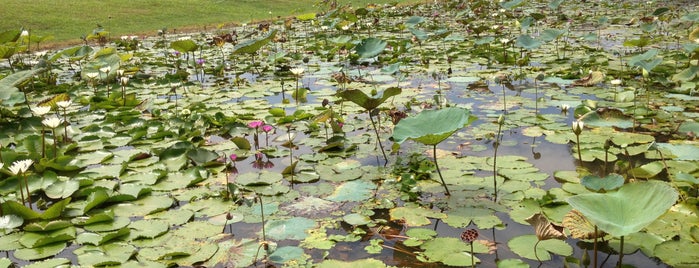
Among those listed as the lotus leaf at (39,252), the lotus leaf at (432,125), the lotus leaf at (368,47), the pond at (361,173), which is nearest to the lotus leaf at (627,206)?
the pond at (361,173)

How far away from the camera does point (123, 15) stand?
1164cm

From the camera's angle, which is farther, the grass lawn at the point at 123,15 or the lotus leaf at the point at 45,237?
the grass lawn at the point at 123,15

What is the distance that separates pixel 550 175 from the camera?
301 centimetres

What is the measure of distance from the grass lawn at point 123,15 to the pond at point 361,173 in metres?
4.58

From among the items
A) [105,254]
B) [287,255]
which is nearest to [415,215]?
[287,255]

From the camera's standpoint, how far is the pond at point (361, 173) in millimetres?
2203

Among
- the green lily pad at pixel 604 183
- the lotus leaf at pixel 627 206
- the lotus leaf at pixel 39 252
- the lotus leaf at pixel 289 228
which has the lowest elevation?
the lotus leaf at pixel 289 228

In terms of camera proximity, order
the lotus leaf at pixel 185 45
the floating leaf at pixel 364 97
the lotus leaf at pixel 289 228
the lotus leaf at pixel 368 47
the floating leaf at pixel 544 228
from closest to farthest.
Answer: the floating leaf at pixel 544 228, the lotus leaf at pixel 289 228, the floating leaf at pixel 364 97, the lotus leaf at pixel 368 47, the lotus leaf at pixel 185 45

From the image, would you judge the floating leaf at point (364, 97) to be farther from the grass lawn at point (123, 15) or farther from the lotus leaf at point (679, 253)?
the grass lawn at point (123, 15)

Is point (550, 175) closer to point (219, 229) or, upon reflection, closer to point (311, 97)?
point (219, 229)

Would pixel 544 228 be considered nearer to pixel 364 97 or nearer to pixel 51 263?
pixel 364 97

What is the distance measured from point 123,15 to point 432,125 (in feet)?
35.2

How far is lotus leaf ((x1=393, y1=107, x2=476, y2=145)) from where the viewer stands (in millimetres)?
2648

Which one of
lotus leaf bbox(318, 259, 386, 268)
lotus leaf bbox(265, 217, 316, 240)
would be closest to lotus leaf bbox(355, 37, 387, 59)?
lotus leaf bbox(265, 217, 316, 240)
